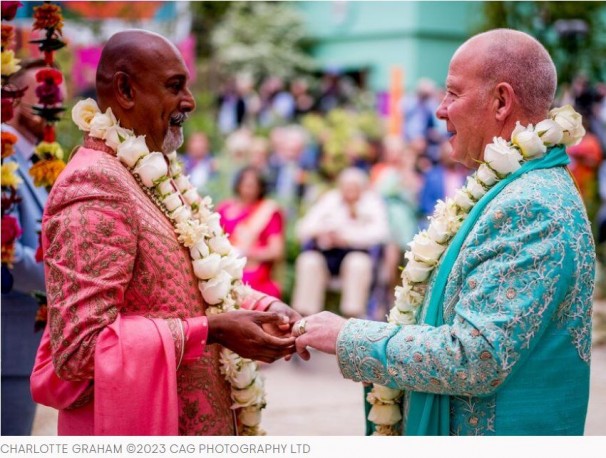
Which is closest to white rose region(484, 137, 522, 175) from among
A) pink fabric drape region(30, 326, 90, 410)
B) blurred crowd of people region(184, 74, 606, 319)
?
pink fabric drape region(30, 326, 90, 410)

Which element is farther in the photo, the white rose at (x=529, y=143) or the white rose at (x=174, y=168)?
the white rose at (x=174, y=168)

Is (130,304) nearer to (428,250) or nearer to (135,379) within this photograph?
(135,379)

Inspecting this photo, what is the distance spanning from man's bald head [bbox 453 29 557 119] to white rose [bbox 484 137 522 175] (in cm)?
18

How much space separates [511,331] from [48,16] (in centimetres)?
257

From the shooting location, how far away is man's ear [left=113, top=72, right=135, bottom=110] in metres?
3.19

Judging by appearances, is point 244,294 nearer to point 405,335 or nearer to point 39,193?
point 405,335

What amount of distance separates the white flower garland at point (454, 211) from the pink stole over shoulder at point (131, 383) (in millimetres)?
864

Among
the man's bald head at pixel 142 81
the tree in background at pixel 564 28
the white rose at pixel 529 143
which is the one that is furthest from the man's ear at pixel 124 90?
the tree in background at pixel 564 28

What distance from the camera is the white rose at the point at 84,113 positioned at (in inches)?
127

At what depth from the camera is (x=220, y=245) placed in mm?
3520

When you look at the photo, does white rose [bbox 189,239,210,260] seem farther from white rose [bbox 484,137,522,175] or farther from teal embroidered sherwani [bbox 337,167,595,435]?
white rose [bbox 484,137,522,175]

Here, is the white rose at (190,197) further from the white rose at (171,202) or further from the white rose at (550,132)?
the white rose at (550,132)

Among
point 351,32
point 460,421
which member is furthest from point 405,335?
point 351,32

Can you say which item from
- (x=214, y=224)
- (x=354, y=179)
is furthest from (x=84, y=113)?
(x=354, y=179)
